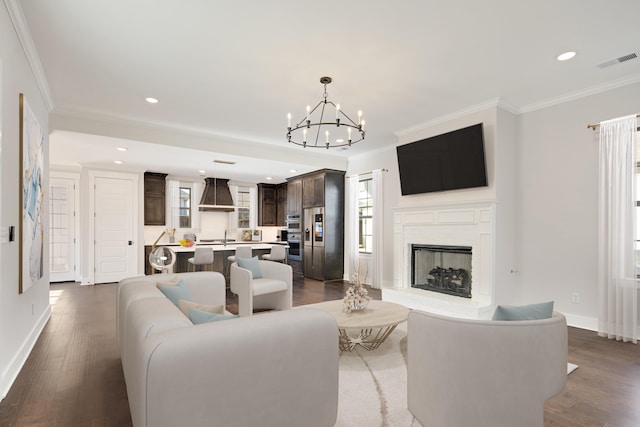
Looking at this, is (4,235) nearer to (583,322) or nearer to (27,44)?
(27,44)

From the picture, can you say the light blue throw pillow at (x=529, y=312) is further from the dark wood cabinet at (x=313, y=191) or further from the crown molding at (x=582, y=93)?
the dark wood cabinet at (x=313, y=191)

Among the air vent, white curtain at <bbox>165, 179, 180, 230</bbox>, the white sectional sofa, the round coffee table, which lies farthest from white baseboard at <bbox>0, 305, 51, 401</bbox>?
the air vent

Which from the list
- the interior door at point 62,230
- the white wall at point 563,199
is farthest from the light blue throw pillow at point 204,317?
the interior door at point 62,230

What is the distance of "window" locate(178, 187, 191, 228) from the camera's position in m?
8.81

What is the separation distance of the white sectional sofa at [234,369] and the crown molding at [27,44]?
8.05 feet

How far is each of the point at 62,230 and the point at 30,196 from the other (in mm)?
5439

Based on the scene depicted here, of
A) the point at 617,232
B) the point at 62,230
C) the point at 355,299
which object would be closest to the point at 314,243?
the point at 355,299

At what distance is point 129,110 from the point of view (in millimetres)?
4629

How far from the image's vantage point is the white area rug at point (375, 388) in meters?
2.13

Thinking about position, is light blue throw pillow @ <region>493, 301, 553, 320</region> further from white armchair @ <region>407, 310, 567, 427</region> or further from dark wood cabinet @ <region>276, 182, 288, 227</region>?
dark wood cabinet @ <region>276, 182, 288, 227</region>

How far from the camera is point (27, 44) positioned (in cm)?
290

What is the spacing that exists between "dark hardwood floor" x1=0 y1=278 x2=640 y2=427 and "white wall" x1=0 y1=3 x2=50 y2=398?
0.19m

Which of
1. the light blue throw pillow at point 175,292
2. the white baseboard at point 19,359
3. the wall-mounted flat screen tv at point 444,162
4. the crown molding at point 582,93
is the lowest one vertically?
the white baseboard at point 19,359

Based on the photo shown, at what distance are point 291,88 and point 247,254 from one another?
332 cm
